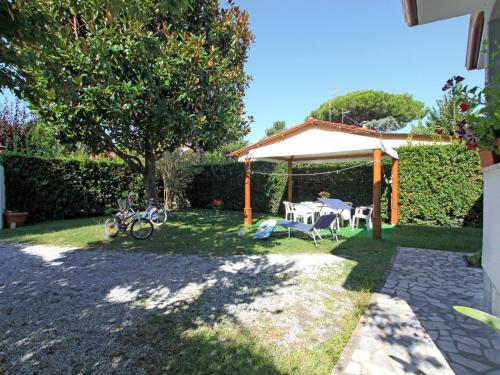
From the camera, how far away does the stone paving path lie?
2.44 metres

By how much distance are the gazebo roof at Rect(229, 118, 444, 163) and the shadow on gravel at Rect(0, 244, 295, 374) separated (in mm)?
4163

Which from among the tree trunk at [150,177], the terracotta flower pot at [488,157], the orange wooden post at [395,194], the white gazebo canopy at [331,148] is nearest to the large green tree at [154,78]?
the tree trunk at [150,177]

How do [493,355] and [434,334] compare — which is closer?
[493,355]

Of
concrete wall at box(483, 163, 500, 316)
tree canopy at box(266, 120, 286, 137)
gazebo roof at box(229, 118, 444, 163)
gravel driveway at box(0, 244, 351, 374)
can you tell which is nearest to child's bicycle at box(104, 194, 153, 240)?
gravel driveway at box(0, 244, 351, 374)

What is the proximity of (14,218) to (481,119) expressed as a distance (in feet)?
42.5

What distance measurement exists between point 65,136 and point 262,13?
26.0 ft

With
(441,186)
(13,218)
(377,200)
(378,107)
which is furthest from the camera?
(378,107)

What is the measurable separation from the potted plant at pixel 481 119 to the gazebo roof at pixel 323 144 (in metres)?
5.05

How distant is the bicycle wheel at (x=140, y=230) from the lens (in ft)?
26.5

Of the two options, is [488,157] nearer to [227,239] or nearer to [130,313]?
[130,313]

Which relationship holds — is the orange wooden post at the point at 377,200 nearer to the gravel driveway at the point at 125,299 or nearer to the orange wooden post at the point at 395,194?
the gravel driveway at the point at 125,299

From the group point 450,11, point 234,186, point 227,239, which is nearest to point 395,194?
point 227,239

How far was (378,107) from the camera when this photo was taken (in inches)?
1208

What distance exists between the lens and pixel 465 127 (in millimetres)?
2969
